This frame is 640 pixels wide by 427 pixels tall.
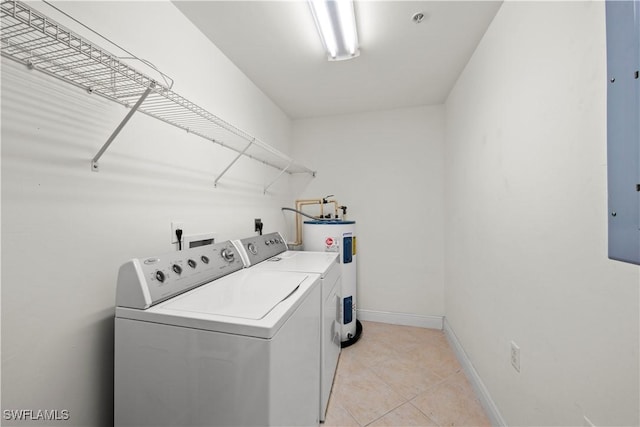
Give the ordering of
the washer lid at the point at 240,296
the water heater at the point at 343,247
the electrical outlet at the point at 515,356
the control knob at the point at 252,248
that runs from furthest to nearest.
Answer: the water heater at the point at 343,247, the control knob at the point at 252,248, the electrical outlet at the point at 515,356, the washer lid at the point at 240,296

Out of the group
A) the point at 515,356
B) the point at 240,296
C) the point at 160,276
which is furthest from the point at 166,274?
the point at 515,356

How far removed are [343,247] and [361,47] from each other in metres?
1.70

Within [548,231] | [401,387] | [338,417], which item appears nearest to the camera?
[548,231]

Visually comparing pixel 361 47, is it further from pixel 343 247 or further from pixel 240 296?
pixel 240 296

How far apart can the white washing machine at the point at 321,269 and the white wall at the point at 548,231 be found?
3.39 ft

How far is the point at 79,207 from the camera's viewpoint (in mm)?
909

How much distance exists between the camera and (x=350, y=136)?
2947 mm

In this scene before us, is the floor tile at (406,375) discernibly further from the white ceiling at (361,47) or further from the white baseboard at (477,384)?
the white ceiling at (361,47)

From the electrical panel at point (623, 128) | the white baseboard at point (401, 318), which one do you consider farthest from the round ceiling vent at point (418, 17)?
the white baseboard at point (401, 318)

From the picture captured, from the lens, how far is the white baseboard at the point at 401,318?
8.86ft

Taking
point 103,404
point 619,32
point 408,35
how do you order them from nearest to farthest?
point 619,32 → point 103,404 → point 408,35

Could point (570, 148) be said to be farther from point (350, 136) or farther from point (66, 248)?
point (350, 136)

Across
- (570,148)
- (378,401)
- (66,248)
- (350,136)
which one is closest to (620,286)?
(570,148)

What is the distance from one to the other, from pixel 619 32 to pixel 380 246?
238 cm
